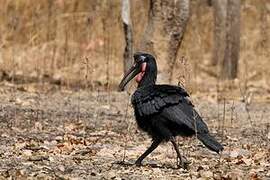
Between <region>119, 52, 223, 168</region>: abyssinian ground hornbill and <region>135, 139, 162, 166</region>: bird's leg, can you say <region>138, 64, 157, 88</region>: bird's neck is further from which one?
<region>135, 139, 162, 166</region>: bird's leg

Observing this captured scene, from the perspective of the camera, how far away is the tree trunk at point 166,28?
15.0 meters

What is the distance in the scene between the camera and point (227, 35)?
67.2 ft

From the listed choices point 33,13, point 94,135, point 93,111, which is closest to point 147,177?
point 94,135

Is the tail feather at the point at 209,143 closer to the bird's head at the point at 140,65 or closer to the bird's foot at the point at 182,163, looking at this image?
the bird's foot at the point at 182,163

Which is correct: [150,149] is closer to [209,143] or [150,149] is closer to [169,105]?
[169,105]

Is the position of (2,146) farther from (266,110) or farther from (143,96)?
(266,110)

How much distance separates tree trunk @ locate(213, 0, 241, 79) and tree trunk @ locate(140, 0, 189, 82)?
4646 mm

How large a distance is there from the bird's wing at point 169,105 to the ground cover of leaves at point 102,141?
0.46m

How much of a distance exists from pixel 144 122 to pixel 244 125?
15.2ft

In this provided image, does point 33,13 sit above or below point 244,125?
above

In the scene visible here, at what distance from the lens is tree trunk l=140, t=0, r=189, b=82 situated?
15.0m

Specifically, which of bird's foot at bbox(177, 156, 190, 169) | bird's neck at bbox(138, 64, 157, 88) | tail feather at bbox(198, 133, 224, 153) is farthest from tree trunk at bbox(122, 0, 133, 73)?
tail feather at bbox(198, 133, 224, 153)

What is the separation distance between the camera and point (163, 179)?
782cm

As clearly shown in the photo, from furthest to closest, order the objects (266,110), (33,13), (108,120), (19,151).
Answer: (33,13) < (266,110) < (108,120) < (19,151)
